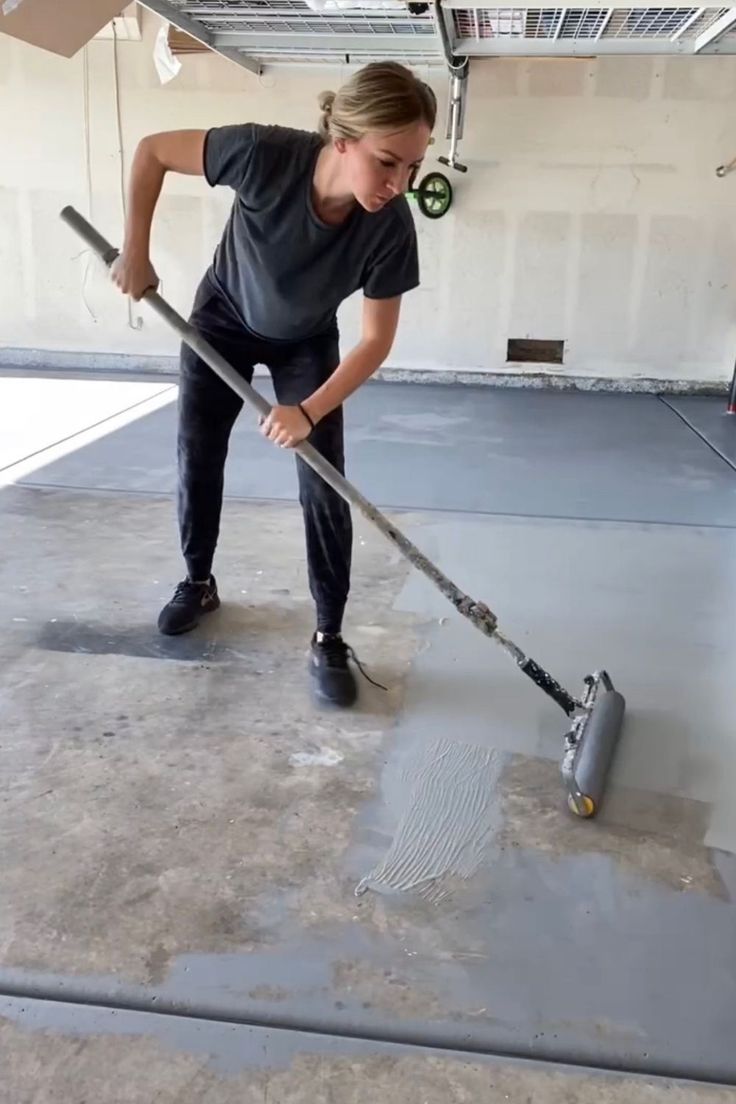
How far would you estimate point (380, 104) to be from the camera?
152 centimetres

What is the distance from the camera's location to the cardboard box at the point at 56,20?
1.98 meters

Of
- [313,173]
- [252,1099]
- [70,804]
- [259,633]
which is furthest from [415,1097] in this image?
[313,173]

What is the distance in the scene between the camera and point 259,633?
232 centimetres

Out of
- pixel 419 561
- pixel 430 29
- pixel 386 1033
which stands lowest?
pixel 386 1033

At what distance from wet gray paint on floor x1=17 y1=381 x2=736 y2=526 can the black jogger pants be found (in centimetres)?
120

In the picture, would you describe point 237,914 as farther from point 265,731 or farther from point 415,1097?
point 265,731

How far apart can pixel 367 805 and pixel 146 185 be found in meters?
1.24

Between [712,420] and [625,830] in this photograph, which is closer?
[625,830]

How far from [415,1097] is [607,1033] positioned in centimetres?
27

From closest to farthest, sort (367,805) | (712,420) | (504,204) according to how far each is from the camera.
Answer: (367,805) → (712,420) → (504,204)

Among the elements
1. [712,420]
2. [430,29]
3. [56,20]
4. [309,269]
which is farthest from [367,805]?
[430,29]

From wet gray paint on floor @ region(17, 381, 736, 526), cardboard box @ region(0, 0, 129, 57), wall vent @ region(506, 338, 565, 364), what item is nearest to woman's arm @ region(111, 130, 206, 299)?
cardboard box @ region(0, 0, 129, 57)

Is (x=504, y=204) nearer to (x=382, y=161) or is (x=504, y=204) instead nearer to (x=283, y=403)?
(x=283, y=403)

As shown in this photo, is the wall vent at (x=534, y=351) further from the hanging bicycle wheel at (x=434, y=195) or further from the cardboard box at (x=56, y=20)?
the cardboard box at (x=56, y=20)
